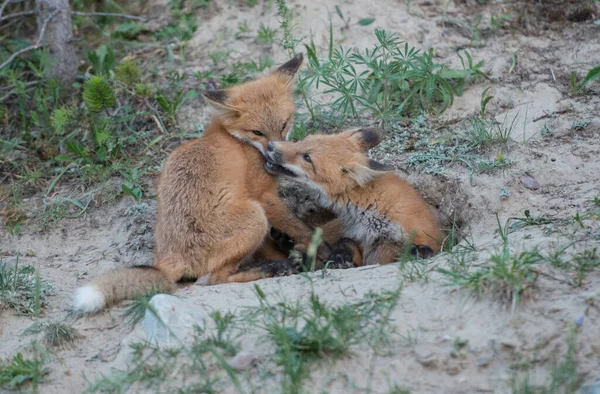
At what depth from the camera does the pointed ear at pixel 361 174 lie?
6059 mm

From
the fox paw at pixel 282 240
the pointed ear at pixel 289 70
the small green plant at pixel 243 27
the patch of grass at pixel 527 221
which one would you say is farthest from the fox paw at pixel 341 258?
the small green plant at pixel 243 27

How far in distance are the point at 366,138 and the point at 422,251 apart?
130cm

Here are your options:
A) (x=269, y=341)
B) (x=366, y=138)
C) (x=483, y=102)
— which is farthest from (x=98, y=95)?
(x=269, y=341)

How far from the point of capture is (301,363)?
405cm

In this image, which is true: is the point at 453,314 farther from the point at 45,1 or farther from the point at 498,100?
the point at 45,1

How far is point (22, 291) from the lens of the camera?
5480 millimetres

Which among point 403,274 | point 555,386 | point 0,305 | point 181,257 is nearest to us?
point 555,386

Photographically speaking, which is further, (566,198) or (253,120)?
(253,120)

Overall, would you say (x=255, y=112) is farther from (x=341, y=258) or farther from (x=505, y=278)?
(x=505, y=278)

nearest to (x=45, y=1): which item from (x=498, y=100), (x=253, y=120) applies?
(x=253, y=120)

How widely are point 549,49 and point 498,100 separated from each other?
3.64 ft

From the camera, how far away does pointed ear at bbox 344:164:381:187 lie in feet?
19.9

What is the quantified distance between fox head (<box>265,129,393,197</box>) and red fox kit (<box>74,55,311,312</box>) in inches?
9.0

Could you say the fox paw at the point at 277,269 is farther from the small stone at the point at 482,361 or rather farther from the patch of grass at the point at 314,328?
the small stone at the point at 482,361
